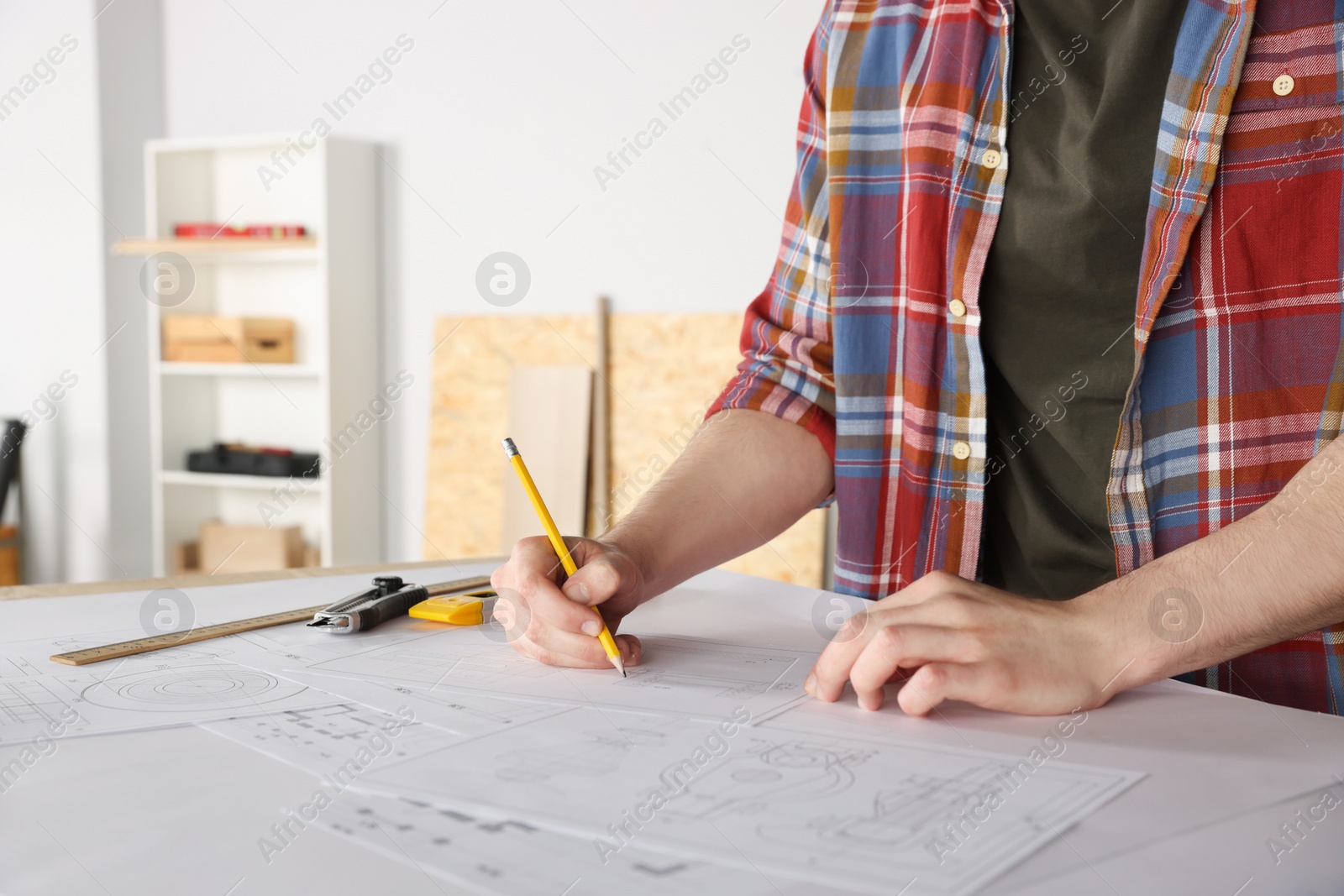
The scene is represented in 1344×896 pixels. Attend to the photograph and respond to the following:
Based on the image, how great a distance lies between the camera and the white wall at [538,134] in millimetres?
3094

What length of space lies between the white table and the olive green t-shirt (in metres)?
0.30

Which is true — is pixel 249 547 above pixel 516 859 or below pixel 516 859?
below

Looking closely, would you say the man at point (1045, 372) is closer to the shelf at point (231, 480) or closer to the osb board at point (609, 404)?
the osb board at point (609, 404)

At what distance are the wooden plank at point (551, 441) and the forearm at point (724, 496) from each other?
2.01 m

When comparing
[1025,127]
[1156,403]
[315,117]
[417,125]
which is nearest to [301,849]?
[1156,403]

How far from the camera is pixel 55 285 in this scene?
4.34 m

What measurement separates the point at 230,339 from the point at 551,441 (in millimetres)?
1440

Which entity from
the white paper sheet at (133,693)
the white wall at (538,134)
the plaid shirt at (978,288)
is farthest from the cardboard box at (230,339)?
the white paper sheet at (133,693)

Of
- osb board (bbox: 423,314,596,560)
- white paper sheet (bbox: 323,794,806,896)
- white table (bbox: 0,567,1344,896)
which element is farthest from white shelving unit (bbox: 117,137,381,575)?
white paper sheet (bbox: 323,794,806,896)

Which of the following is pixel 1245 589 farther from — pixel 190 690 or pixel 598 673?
pixel 190 690

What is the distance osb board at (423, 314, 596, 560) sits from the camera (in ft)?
11.4

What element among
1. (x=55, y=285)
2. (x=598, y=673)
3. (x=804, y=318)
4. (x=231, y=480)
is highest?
(x=55, y=285)

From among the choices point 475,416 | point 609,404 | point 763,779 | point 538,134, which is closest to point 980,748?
point 763,779

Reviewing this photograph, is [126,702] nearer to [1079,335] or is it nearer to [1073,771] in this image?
[1073,771]
